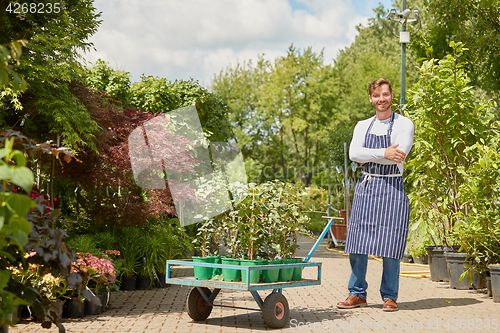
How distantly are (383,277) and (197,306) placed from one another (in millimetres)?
1951

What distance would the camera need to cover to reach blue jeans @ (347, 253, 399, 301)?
5.16 meters

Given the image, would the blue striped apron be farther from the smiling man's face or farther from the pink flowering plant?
the pink flowering plant

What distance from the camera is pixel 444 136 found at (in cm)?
683

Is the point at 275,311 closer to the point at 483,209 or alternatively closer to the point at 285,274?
the point at 285,274

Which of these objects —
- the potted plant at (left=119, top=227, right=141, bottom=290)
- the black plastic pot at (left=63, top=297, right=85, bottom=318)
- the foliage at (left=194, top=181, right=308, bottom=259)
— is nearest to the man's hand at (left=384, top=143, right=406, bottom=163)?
the foliage at (left=194, top=181, right=308, bottom=259)

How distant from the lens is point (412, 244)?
1030 cm

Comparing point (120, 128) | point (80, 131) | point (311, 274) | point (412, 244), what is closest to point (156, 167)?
point (120, 128)

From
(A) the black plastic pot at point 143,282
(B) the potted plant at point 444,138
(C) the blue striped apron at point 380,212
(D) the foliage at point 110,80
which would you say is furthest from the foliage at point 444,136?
(D) the foliage at point 110,80

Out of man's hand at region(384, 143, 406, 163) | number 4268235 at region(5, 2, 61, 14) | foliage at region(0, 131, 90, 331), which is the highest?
number 4268235 at region(5, 2, 61, 14)

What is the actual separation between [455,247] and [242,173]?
24.7 ft

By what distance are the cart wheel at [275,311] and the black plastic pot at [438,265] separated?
394 cm

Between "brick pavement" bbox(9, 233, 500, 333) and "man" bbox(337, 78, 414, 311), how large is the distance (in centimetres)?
35

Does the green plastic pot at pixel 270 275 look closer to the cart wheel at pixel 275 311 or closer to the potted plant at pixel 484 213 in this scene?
the cart wheel at pixel 275 311

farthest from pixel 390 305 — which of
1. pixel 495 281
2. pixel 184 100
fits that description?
pixel 184 100
